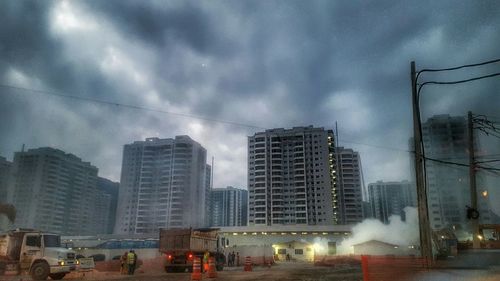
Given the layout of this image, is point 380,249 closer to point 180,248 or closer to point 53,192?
point 180,248

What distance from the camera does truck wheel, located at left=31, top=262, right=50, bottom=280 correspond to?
2009 centimetres

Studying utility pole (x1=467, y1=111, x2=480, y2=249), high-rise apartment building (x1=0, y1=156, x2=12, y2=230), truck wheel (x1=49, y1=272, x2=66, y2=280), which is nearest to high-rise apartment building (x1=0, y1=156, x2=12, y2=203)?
high-rise apartment building (x1=0, y1=156, x2=12, y2=230)

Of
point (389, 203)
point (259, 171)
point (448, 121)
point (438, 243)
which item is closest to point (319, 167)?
point (259, 171)

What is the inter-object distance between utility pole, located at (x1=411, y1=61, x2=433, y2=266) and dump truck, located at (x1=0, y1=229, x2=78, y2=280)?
1826 centimetres

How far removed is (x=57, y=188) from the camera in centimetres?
17225

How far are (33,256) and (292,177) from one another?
12335 cm

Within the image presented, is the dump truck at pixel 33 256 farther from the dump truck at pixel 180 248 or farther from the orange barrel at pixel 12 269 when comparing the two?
the dump truck at pixel 180 248

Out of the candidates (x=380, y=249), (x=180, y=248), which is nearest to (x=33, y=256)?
(x=180, y=248)

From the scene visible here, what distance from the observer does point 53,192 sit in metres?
170

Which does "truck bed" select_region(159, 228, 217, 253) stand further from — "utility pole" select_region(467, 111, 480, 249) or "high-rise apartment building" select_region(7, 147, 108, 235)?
"high-rise apartment building" select_region(7, 147, 108, 235)

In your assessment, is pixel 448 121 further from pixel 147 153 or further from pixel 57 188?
pixel 57 188

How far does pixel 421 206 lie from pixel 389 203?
190773 millimetres

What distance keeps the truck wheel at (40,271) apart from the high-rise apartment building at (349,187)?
134725mm

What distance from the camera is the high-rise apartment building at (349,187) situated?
146625 millimetres
